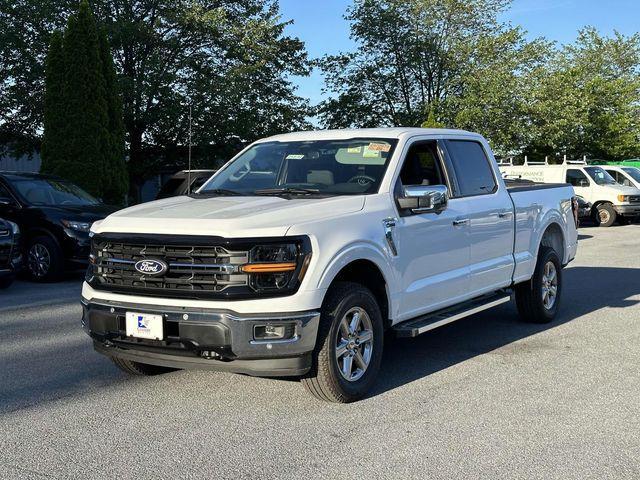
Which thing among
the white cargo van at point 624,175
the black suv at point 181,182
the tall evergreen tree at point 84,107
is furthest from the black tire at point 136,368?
the white cargo van at point 624,175

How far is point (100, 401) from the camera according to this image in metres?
5.12

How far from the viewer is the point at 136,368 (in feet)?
18.5

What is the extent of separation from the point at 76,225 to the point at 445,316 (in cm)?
669

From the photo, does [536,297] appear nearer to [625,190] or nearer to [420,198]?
[420,198]

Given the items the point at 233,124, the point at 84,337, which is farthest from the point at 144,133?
the point at 84,337

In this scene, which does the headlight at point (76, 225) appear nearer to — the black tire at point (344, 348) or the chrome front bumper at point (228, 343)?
the chrome front bumper at point (228, 343)

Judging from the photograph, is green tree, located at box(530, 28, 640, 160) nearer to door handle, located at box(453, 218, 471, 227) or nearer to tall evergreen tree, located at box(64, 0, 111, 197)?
tall evergreen tree, located at box(64, 0, 111, 197)

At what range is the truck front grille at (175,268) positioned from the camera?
4.62 m

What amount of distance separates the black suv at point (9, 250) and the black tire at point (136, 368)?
488 centimetres

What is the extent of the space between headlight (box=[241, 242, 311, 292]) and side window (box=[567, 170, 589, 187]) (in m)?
21.0

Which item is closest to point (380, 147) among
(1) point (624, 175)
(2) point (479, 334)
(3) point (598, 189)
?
(2) point (479, 334)

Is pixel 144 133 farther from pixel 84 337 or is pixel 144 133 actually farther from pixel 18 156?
pixel 84 337

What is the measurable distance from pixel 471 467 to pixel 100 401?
2.55 metres

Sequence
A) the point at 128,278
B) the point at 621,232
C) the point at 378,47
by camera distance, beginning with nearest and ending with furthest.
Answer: the point at 128,278 < the point at 621,232 < the point at 378,47
